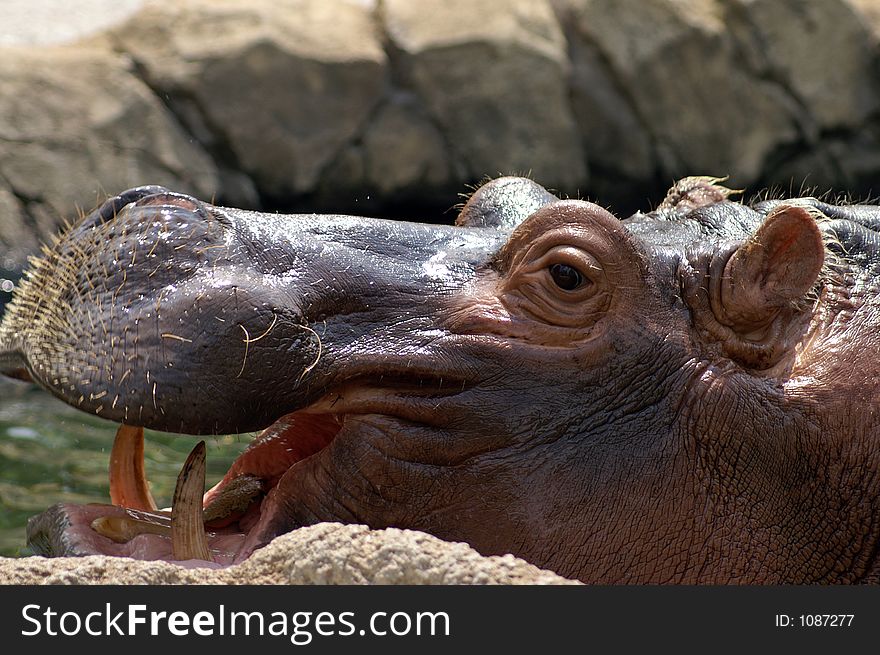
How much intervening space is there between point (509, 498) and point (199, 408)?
0.80m

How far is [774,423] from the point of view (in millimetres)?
3303

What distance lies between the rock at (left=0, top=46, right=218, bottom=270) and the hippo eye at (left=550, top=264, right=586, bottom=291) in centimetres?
671

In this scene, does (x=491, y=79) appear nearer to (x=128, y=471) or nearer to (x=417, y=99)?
(x=417, y=99)

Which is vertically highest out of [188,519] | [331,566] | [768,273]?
[768,273]

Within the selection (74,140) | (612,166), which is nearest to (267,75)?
(74,140)

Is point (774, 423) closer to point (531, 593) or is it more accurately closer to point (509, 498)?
point (509, 498)

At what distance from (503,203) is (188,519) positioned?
1410 millimetres

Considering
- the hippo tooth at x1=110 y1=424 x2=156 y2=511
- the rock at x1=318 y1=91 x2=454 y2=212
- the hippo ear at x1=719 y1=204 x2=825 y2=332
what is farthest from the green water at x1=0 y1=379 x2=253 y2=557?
the rock at x1=318 y1=91 x2=454 y2=212

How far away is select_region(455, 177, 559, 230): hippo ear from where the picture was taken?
3.84 metres

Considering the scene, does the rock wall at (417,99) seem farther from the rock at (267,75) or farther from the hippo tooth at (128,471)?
the hippo tooth at (128,471)

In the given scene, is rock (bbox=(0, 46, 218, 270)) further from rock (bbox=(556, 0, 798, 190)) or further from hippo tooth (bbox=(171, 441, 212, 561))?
hippo tooth (bbox=(171, 441, 212, 561))

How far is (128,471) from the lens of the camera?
11.7 ft

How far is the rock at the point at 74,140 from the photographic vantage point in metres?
9.54

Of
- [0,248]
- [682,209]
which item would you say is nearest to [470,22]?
[0,248]
